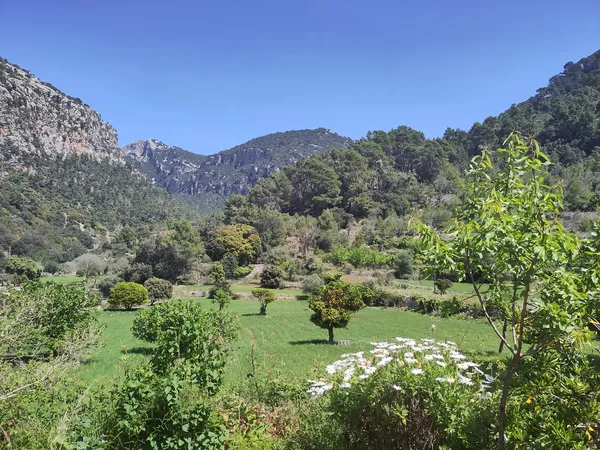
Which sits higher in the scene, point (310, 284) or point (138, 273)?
point (138, 273)

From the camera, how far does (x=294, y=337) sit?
774 inches

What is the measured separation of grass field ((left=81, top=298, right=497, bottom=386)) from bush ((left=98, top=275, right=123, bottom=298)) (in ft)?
42.7

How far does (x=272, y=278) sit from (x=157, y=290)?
44.4 ft

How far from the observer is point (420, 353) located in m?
4.19

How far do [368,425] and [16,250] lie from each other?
80012 mm

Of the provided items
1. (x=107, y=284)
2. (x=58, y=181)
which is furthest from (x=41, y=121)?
(x=107, y=284)

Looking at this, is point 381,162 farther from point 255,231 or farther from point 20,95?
point 20,95

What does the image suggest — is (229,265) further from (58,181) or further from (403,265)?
(58,181)

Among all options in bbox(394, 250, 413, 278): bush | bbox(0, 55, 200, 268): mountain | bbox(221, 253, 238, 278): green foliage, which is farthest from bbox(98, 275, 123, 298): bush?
bbox(394, 250, 413, 278): bush

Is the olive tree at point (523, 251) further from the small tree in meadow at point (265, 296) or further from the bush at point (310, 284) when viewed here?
the bush at point (310, 284)

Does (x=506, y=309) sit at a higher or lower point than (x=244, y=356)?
higher

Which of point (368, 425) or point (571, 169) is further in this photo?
point (571, 169)

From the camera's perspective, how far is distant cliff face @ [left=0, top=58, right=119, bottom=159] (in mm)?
98562

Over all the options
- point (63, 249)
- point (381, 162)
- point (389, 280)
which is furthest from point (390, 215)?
point (63, 249)
